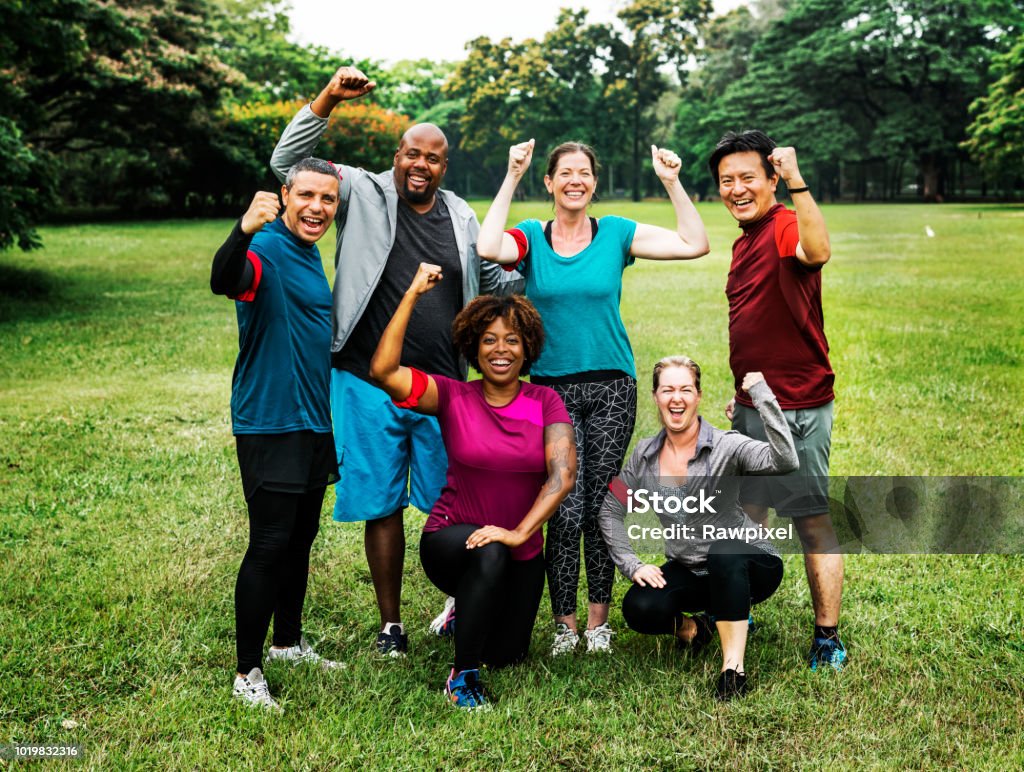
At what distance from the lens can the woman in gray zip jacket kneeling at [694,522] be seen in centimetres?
352

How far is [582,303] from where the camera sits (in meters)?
3.81

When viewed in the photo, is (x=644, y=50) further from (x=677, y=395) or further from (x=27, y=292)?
(x=677, y=395)

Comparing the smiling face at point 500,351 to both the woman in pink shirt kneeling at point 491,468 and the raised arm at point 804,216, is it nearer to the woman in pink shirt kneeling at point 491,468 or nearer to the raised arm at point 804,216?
the woman in pink shirt kneeling at point 491,468

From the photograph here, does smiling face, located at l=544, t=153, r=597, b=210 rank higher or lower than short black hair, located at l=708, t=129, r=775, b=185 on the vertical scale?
lower

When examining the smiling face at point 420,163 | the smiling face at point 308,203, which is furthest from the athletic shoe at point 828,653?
the smiling face at point 308,203

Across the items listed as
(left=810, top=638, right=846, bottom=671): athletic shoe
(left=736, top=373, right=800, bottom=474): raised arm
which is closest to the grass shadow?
(left=736, top=373, right=800, bottom=474): raised arm

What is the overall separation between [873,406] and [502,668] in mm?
5273

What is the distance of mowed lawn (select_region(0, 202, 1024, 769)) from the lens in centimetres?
321

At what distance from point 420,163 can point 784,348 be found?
1503 millimetres

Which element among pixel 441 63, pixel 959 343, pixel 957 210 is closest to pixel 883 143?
pixel 957 210

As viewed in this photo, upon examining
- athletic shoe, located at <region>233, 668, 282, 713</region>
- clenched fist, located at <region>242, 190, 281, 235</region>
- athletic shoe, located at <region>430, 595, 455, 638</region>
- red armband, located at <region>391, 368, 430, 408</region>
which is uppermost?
clenched fist, located at <region>242, 190, 281, 235</region>

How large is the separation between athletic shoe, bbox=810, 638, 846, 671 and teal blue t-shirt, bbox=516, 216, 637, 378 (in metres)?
1.26

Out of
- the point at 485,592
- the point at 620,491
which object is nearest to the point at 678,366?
the point at 620,491

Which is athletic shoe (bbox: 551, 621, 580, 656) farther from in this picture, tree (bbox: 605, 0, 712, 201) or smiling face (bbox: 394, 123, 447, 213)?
tree (bbox: 605, 0, 712, 201)
